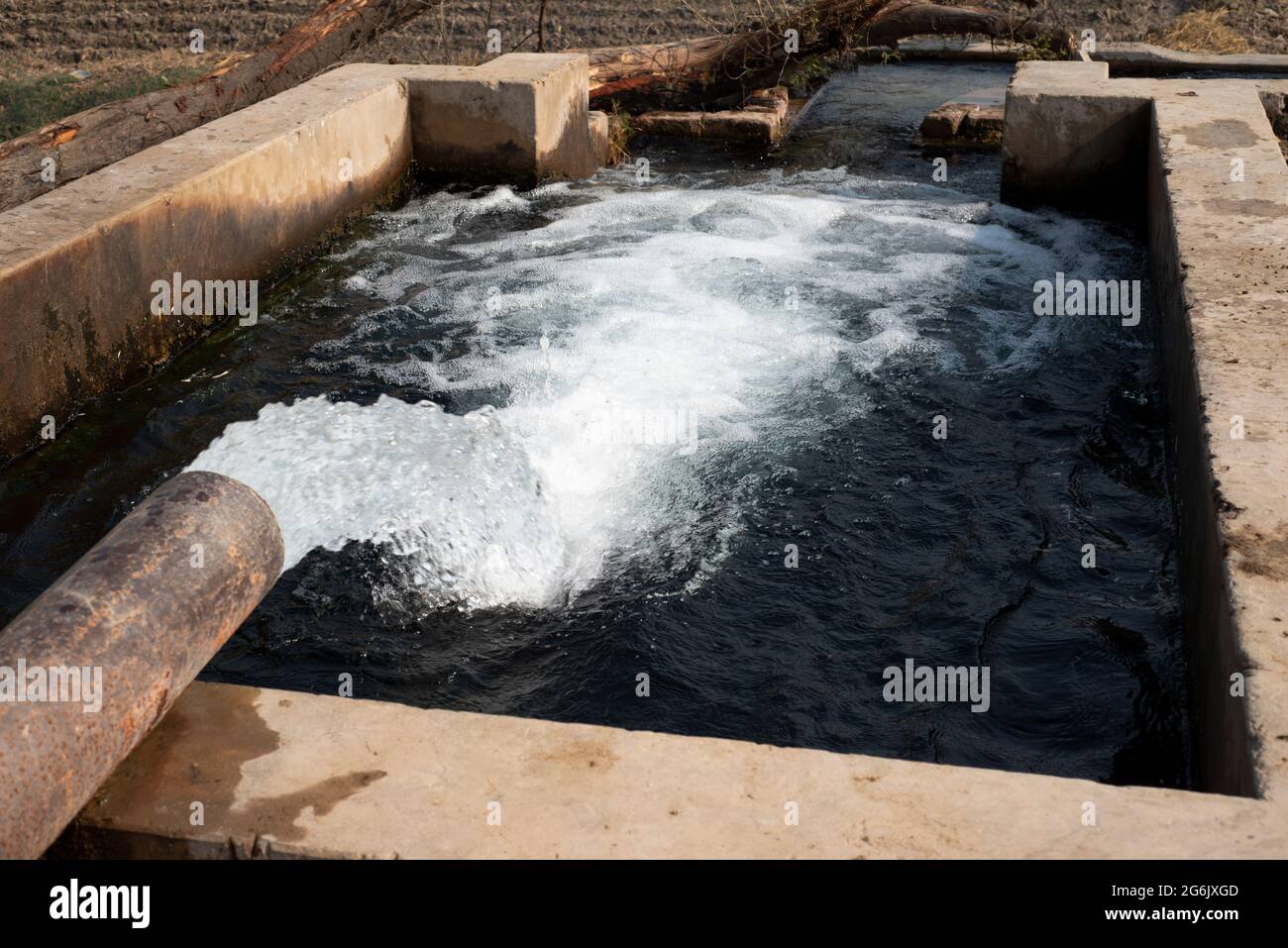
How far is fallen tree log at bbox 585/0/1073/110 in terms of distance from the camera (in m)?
10.1

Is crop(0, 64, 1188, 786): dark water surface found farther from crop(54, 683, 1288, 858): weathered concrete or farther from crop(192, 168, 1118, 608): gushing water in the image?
crop(54, 683, 1288, 858): weathered concrete

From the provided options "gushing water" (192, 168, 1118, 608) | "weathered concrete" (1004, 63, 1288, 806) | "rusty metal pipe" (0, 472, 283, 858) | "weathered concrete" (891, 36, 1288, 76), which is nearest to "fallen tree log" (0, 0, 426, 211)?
"gushing water" (192, 168, 1118, 608)

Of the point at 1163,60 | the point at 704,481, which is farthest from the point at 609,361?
the point at 1163,60

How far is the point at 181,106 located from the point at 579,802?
7.15 m

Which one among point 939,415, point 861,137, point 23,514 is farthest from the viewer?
point 861,137

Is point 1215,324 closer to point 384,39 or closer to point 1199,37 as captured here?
point 1199,37

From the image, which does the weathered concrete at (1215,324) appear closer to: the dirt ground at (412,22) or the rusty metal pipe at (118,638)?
the rusty metal pipe at (118,638)

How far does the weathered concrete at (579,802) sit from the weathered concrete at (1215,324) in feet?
1.19

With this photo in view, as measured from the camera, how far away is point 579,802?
2.59 metres
